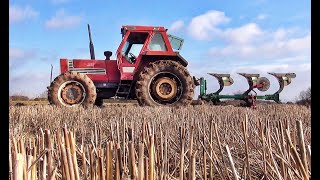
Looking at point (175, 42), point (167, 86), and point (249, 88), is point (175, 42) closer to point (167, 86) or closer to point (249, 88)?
point (167, 86)

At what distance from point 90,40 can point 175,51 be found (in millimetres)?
1933

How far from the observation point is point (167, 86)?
7367 mm

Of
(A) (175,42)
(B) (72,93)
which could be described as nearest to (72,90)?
(B) (72,93)

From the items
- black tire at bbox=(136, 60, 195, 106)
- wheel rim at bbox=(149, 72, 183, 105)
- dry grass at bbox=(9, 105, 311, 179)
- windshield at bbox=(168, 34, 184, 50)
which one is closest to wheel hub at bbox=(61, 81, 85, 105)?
black tire at bbox=(136, 60, 195, 106)

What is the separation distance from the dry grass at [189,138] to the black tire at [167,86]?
4.20 feet

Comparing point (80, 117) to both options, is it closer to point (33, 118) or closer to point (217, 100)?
point (33, 118)

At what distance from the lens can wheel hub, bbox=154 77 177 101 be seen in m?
7.25

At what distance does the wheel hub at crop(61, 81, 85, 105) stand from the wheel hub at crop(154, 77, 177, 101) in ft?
4.75

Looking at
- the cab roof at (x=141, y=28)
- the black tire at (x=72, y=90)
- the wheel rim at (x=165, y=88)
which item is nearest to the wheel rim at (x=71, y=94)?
the black tire at (x=72, y=90)

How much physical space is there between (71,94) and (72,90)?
0.08 m

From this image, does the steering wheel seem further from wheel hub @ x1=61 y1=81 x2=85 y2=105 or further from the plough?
the plough

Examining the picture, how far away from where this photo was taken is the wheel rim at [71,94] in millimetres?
6969

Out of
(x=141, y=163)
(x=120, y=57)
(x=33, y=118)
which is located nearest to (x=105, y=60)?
(x=120, y=57)

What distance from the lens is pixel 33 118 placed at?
5082mm
